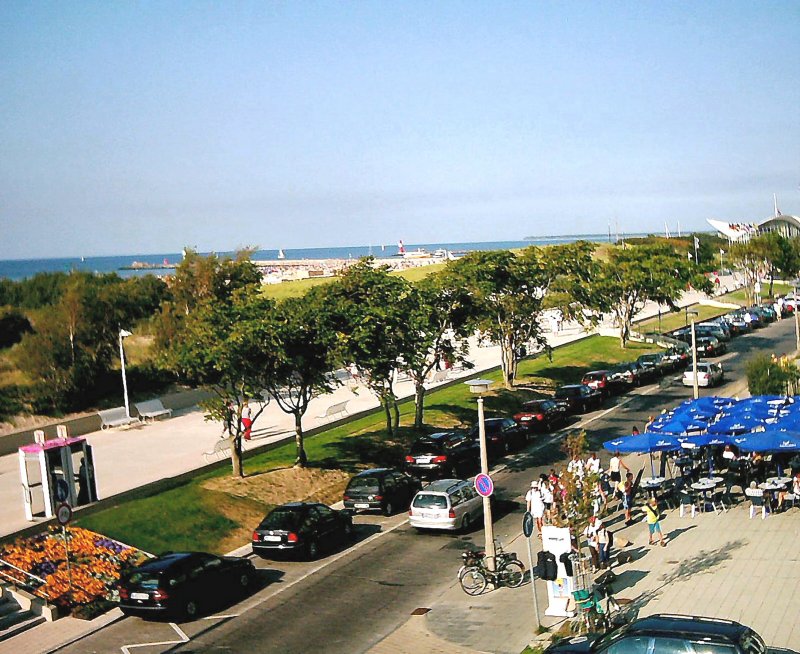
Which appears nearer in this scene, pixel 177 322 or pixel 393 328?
pixel 393 328

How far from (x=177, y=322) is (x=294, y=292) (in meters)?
45.3

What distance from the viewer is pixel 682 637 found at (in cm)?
1103

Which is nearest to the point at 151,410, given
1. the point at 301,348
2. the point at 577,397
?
the point at 301,348

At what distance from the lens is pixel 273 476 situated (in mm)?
27922

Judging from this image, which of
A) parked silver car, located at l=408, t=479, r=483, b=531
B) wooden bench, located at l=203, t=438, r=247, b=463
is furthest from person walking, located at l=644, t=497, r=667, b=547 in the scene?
wooden bench, located at l=203, t=438, r=247, b=463

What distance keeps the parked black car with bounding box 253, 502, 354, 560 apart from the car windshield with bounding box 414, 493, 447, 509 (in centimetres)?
227

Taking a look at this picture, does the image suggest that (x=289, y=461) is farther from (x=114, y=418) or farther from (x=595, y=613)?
(x=595, y=613)

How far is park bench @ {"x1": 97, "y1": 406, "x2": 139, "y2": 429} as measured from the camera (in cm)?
3582

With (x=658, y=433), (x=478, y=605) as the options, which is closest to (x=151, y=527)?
(x=478, y=605)

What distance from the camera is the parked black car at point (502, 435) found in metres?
32.3

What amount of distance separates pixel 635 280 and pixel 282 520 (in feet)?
130

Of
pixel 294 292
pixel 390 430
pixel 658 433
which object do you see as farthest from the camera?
pixel 294 292

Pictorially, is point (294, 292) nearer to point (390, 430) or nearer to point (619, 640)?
point (390, 430)

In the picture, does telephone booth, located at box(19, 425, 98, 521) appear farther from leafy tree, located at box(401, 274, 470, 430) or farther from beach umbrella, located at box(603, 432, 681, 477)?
beach umbrella, located at box(603, 432, 681, 477)
